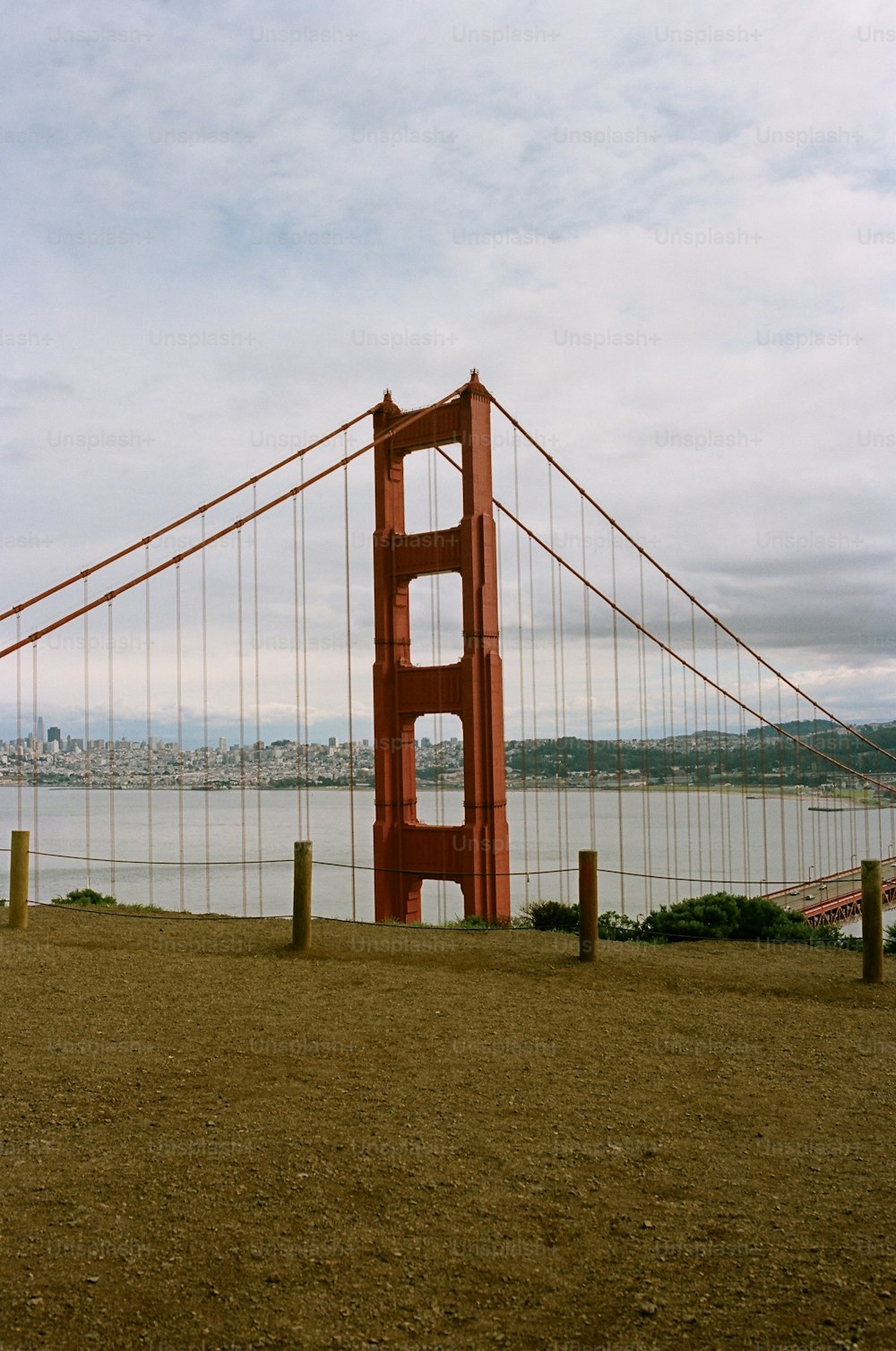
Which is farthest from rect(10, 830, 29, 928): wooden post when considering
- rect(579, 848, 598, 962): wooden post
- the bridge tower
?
the bridge tower

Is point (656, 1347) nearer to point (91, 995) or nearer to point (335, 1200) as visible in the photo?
point (335, 1200)

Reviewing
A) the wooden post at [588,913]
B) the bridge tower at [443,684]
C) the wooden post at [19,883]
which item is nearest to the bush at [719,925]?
the wooden post at [588,913]

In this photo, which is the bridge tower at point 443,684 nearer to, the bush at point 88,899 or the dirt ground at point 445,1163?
the bush at point 88,899

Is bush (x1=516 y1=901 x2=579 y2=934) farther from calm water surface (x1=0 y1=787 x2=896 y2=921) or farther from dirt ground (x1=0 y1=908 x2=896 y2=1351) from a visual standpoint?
dirt ground (x1=0 y1=908 x2=896 y2=1351)

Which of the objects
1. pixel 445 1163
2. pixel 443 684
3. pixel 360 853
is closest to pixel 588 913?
pixel 445 1163

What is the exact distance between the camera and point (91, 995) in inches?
343

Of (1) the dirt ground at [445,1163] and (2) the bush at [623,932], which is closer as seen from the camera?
(1) the dirt ground at [445,1163]

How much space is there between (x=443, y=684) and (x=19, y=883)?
9027 mm

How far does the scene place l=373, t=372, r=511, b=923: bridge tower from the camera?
18.5 meters

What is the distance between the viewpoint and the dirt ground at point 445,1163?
3.83 meters

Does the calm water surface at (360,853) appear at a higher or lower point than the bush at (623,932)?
lower

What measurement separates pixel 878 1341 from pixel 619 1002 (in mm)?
5051

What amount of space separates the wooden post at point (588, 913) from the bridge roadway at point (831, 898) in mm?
20953

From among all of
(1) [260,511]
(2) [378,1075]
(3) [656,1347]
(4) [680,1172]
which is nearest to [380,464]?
(1) [260,511]
